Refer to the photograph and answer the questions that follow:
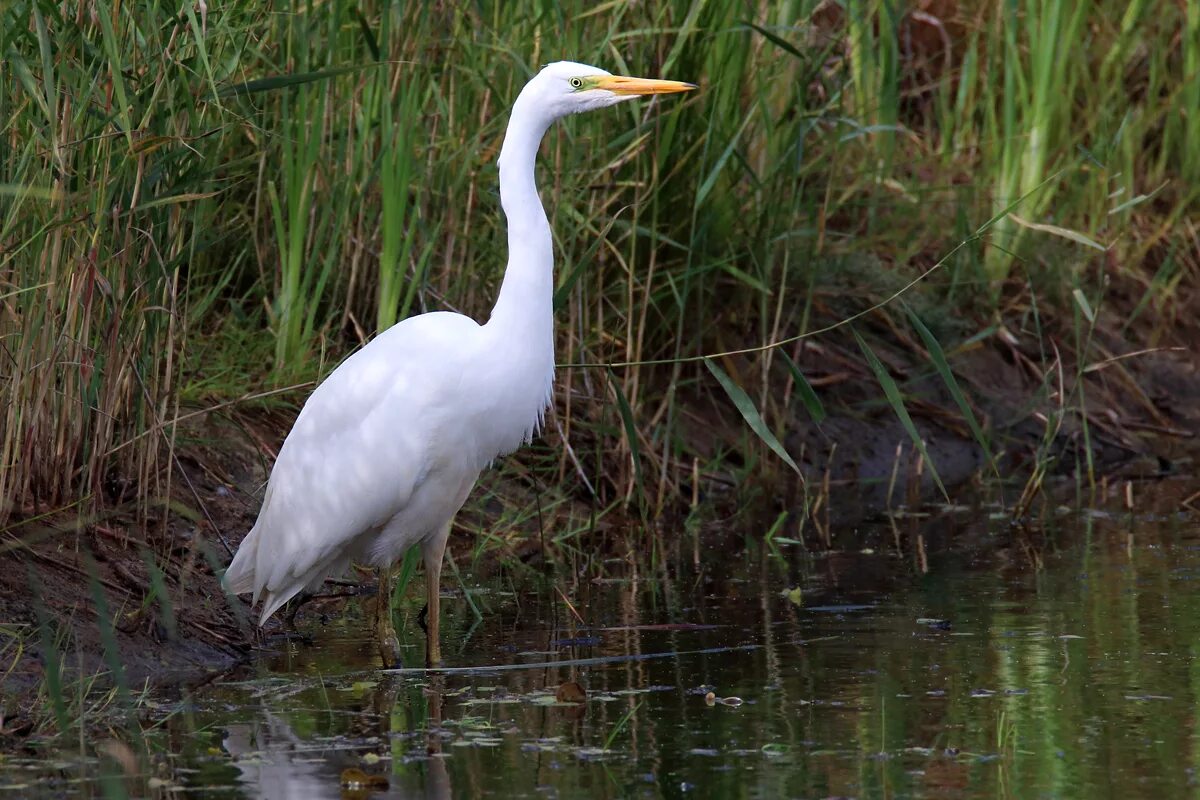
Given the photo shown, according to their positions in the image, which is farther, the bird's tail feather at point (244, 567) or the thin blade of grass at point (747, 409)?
the bird's tail feather at point (244, 567)

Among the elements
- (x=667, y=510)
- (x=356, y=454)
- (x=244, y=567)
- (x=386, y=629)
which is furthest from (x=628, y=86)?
(x=667, y=510)

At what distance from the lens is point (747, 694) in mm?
4105

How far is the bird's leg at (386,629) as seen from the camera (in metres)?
4.55

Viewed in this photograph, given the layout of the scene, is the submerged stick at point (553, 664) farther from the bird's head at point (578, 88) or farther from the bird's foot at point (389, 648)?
the bird's head at point (578, 88)

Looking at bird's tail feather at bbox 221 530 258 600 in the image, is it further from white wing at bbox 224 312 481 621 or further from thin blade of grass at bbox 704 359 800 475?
thin blade of grass at bbox 704 359 800 475

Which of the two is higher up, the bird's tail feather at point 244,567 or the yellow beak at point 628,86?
the yellow beak at point 628,86

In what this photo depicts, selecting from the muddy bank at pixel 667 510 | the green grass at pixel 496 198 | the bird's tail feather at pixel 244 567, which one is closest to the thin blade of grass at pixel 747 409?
the green grass at pixel 496 198

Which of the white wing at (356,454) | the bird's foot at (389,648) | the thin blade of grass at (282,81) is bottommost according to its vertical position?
the bird's foot at (389,648)

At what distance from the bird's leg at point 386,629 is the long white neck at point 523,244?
804 mm

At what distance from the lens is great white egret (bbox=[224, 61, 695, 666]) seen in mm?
4555

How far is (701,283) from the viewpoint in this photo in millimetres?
6508

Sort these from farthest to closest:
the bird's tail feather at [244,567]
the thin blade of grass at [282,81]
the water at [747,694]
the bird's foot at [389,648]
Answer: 1. the bird's tail feather at [244,567]
2. the bird's foot at [389,648]
3. the thin blade of grass at [282,81]
4. the water at [747,694]

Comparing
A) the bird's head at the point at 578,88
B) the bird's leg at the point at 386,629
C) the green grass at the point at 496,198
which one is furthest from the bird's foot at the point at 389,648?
the bird's head at the point at 578,88

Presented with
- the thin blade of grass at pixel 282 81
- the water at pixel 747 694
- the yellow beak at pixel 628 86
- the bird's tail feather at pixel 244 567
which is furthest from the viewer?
the bird's tail feather at pixel 244 567
